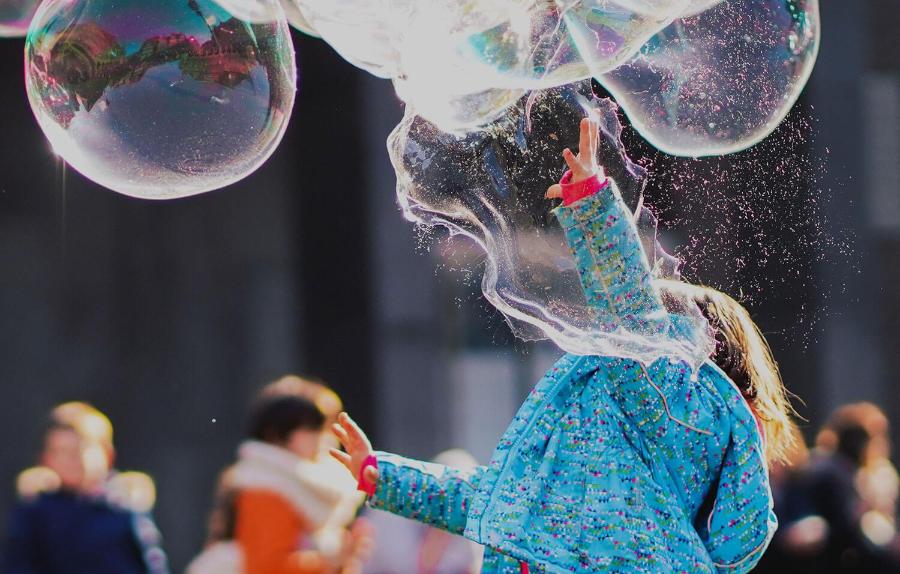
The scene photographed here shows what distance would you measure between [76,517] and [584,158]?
2754mm

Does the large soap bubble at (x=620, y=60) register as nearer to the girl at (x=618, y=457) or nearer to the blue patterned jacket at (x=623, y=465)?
the girl at (x=618, y=457)

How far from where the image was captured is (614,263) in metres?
2.29

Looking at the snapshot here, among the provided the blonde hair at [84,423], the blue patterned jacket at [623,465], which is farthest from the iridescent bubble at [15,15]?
the blue patterned jacket at [623,465]

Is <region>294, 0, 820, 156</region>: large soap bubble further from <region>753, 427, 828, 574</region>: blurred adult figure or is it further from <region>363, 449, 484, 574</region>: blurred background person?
<region>753, 427, 828, 574</region>: blurred adult figure

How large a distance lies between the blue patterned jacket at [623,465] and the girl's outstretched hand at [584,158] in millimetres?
55

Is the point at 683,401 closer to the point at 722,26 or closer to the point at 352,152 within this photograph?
the point at 722,26

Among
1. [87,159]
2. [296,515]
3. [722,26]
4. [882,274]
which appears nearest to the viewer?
[722,26]

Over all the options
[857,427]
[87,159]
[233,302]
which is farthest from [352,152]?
[87,159]

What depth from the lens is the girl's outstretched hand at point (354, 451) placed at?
2.71m

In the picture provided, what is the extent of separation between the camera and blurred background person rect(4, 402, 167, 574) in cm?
439

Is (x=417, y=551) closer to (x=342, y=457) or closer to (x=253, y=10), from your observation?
(x=342, y=457)

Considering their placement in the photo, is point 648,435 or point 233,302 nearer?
point 648,435

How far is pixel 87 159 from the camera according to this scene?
309 cm

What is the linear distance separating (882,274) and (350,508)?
5438 mm
